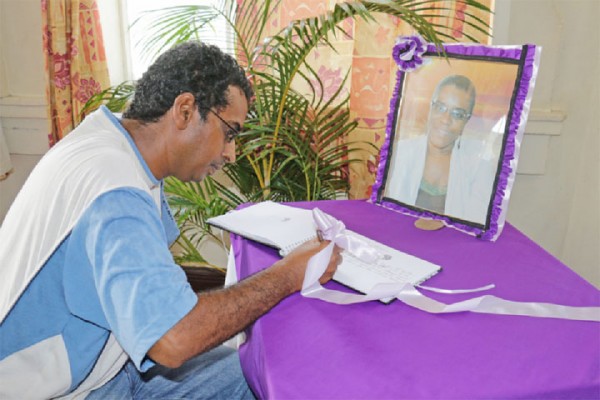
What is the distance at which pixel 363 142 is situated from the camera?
86.0 inches

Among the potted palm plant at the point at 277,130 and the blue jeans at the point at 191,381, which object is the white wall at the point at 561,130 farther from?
the blue jeans at the point at 191,381

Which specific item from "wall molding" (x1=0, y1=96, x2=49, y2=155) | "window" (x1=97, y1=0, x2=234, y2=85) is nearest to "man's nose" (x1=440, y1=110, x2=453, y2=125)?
"window" (x1=97, y1=0, x2=234, y2=85)

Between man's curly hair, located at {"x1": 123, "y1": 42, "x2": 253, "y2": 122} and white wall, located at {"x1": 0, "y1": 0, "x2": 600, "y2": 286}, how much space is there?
1185mm

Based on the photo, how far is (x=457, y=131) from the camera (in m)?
1.36

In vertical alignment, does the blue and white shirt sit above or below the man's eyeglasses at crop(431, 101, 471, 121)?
below

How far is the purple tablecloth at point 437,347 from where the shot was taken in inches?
31.4

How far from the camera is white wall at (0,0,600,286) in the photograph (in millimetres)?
1971

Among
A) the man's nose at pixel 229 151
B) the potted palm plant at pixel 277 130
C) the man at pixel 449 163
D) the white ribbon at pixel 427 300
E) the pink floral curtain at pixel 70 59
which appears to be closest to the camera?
the white ribbon at pixel 427 300

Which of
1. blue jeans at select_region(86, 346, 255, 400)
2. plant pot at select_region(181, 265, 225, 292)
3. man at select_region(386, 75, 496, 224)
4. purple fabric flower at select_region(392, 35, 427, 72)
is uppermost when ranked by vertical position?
purple fabric flower at select_region(392, 35, 427, 72)

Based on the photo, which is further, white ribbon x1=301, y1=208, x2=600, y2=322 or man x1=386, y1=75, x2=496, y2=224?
man x1=386, y1=75, x2=496, y2=224

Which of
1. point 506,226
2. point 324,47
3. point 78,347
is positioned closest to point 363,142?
point 324,47

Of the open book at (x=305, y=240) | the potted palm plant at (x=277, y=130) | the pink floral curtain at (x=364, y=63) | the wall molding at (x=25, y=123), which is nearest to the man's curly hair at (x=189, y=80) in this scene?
the open book at (x=305, y=240)

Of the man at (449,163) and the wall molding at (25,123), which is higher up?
the man at (449,163)

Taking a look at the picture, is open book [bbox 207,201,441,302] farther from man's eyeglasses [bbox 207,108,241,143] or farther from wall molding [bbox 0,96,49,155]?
wall molding [bbox 0,96,49,155]
